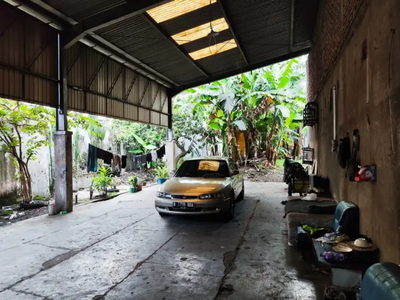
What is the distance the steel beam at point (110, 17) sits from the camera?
7.21 metres

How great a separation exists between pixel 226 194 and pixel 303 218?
2156 mm

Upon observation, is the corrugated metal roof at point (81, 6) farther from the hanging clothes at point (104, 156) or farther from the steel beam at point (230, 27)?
the hanging clothes at point (104, 156)

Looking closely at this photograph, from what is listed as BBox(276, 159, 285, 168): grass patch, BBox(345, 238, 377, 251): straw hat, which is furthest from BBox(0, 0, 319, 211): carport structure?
BBox(276, 159, 285, 168): grass patch

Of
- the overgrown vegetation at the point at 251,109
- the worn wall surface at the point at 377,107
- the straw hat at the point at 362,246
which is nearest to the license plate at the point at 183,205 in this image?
the worn wall surface at the point at 377,107

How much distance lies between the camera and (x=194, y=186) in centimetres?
709

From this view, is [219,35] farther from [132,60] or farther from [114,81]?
[114,81]

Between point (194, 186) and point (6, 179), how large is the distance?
7.42 meters

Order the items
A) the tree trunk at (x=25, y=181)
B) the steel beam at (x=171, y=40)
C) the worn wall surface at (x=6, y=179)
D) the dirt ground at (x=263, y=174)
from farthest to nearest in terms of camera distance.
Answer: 1. the dirt ground at (x=263, y=174)
2. the worn wall surface at (x=6, y=179)
3. the tree trunk at (x=25, y=181)
4. the steel beam at (x=171, y=40)

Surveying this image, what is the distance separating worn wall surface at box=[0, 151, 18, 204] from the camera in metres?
10.3

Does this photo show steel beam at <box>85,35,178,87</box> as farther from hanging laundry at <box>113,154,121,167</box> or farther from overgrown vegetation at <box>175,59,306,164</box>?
hanging laundry at <box>113,154,121,167</box>

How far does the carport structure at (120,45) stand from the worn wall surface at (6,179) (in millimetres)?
3272

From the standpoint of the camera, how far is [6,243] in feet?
19.0

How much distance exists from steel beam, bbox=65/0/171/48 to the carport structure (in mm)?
23

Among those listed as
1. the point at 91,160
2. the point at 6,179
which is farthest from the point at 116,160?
the point at 6,179
